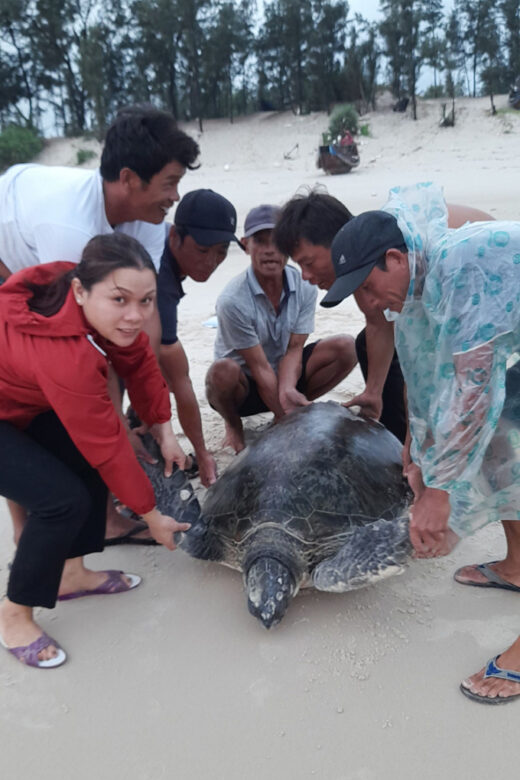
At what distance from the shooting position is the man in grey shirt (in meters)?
2.72

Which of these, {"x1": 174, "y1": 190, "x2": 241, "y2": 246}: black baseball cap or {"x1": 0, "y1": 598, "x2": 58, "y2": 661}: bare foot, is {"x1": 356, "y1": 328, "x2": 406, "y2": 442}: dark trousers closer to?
{"x1": 174, "y1": 190, "x2": 241, "y2": 246}: black baseball cap

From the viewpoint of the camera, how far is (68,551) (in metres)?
1.75

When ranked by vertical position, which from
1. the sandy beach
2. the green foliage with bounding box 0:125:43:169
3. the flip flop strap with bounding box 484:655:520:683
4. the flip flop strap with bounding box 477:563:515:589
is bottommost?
the sandy beach

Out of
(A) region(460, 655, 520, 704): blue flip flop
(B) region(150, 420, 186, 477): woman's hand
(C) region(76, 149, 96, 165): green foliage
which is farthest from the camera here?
(C) region(76, 149, 96, 165): green foliage

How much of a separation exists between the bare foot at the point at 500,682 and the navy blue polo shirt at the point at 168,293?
5.61ft

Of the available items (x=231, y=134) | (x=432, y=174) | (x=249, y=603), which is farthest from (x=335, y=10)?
(x=249, y=603)

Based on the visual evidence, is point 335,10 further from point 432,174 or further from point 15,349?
point 15,349

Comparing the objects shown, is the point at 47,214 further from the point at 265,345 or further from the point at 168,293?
the point at 265,345

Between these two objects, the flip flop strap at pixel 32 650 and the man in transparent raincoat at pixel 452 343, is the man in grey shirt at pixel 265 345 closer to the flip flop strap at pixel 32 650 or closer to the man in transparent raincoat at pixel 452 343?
the man in transparent raincoat at pixel 452 343

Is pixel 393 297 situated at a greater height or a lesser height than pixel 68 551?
greater

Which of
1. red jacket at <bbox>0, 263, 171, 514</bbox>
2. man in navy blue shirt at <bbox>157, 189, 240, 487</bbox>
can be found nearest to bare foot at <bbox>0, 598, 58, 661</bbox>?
red jacket at <bbox>0, 263, 171, 514</bbox>

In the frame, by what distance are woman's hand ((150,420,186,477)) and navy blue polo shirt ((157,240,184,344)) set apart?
0.53 metres

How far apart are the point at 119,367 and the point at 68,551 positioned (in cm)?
59

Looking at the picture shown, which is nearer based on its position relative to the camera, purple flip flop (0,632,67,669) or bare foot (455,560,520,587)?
purple flip flop (0,632,67,669)
